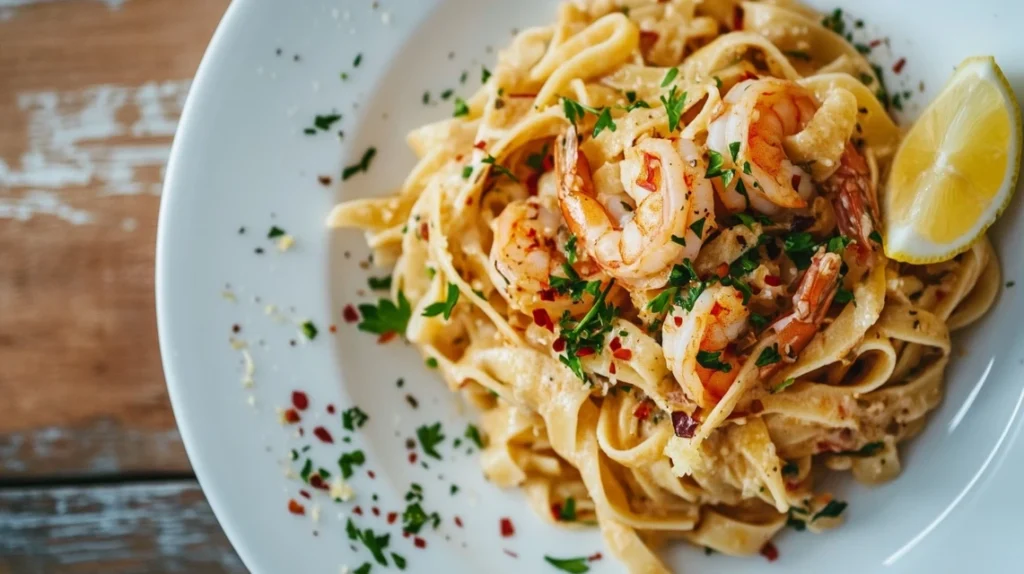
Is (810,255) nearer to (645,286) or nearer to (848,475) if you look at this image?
(645,286)

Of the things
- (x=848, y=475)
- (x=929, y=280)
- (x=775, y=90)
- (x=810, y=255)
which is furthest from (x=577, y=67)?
(x=848, y=475)

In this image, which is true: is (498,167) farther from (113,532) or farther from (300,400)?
(113,532)

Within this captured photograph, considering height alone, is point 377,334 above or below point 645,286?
below

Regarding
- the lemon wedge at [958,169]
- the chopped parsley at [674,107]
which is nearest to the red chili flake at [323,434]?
the chopped parsley at [674,107]

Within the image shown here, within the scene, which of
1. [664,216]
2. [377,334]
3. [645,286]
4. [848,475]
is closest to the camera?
[664,216]

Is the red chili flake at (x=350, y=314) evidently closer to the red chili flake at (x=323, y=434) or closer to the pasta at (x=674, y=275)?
the pasta at (x=674, y=275)

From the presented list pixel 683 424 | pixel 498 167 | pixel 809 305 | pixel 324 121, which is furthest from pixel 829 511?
pixel 324 121

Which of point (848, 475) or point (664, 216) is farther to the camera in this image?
point (848, 475)
